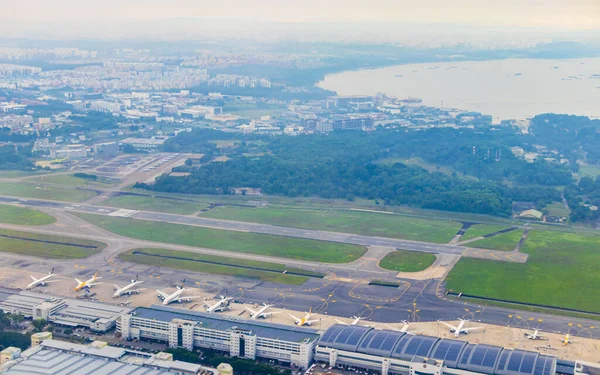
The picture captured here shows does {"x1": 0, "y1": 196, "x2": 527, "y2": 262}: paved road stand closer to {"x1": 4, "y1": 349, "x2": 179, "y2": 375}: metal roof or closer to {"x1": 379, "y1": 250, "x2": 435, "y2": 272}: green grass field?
{"x1": 379, "y1": 250, "x2": 435, "y2": 272}: green grass field

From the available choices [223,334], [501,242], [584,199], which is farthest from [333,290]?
[584,199]

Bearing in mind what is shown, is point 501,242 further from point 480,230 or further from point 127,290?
point 127,290

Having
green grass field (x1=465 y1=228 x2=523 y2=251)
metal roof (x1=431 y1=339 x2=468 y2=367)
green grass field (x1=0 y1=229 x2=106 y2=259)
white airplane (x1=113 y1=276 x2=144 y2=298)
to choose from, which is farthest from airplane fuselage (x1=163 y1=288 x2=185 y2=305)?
green grass field (x1=465 y1=228 x2=523 y2=251)

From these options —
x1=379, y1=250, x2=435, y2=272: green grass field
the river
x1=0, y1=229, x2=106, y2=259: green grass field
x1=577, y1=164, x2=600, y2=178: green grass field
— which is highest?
the river

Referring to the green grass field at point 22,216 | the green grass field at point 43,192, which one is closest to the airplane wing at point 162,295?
the green grass field at point 22,216

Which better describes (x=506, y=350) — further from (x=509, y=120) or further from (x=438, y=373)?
(x=509, y=120)

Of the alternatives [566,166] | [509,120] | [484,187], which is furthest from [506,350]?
[509,120]

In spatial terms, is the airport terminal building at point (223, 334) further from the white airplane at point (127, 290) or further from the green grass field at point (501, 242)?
the green grass field at point (501, 242)
